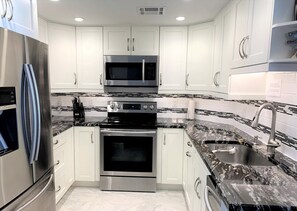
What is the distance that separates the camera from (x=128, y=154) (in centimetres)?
291

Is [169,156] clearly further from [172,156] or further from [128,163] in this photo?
[128,163]

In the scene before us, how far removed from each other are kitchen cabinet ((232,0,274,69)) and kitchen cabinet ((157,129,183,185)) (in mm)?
1288

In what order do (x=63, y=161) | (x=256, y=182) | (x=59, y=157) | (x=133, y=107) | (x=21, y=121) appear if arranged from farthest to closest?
(x=133, y=107) → (x=63, y=161) → (x=59, y=157) → (x=21, y=121) → (x=256, y=182)

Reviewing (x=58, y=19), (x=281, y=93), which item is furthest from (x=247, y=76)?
(x=58, y=19)

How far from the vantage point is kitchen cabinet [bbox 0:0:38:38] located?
1.33 metres

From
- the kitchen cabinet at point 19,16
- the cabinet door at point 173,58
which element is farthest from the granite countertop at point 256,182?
the kitchen cabinet at point 19,16

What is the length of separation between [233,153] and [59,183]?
2.01 metres

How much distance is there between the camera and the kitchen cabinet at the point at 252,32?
53.3 inches

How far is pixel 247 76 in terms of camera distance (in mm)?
1918

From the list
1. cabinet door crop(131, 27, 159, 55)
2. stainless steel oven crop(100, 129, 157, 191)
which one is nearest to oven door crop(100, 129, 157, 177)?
stainless steel oven crop(100, 129, 157, 191)

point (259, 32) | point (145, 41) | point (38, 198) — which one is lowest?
point (38, 198)

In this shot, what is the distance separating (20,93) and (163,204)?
2.13 metres

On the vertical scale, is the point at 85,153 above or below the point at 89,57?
below

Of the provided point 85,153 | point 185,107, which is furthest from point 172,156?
point 85,153
